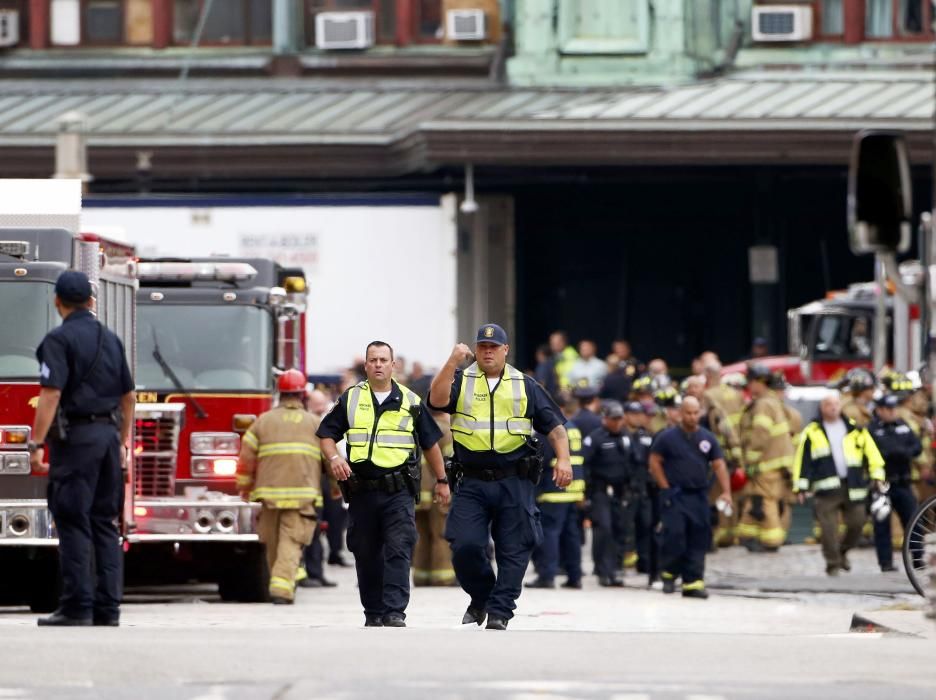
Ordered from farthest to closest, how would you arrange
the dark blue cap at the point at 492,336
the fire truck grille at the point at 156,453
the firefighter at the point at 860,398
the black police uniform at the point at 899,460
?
the firefighter at the point at 860,398, the black police uniform at the point at 899,460, the fire truck grille at the point at 156,453, the dark blue cap at the point at 492,336

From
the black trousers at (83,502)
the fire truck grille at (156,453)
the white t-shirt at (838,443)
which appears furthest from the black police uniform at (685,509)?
the black trousers at (83,502)

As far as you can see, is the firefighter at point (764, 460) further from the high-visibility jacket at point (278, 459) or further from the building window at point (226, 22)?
the building window at point (226, 22)

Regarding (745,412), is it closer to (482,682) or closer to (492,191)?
(492,191)

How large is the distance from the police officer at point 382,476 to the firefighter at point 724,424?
9234 mm

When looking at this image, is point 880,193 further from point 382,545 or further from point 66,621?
point 66,621

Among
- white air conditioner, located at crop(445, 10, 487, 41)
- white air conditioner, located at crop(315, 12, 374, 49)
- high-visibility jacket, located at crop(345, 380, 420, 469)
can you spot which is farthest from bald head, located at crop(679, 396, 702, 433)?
white air conditioner, located at crop(315, 12, 374, 49)

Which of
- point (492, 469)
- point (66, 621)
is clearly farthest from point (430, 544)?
point (66, 621)

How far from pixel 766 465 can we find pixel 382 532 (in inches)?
394

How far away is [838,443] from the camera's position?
69.8 ft

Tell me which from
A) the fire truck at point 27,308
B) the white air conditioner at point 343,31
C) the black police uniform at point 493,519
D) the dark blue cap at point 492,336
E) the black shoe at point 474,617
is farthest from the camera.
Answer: the white air conditioner at point 343,31

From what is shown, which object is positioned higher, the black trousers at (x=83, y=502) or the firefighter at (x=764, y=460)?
the black trousers at (x=83, y=502)

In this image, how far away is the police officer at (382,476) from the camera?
1388cm

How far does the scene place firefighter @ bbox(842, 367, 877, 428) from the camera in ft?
72.8

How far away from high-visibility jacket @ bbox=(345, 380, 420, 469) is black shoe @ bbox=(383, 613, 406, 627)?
0.85 meters
